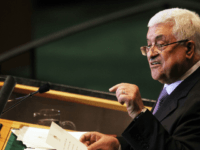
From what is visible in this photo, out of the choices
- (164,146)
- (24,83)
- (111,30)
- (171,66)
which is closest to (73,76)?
(111,30)

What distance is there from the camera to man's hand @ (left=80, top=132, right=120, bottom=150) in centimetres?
114

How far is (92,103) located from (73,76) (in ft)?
5.24

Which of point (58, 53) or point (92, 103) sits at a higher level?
point (58, 53)

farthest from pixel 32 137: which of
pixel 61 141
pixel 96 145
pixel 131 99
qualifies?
pixel 131 99

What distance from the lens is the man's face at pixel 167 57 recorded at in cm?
104

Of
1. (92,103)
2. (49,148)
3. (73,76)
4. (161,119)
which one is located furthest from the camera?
(73,76)

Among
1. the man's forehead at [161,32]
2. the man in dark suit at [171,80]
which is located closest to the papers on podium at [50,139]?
the man in dark suit at [171,80]

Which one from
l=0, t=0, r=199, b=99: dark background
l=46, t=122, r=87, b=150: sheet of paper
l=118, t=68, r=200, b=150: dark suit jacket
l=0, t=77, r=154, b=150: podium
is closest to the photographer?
l=118, t=68, r=200, b=150: dark suit jacket

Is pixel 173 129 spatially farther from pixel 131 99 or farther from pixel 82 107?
pixel 82 107

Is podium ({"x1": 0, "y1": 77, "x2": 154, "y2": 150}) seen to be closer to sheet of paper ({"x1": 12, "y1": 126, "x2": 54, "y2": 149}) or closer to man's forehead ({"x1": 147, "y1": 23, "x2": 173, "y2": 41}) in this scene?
sheet of paper ({"x1": 12, "y1": 126, "x2": 54, "y2": 149})

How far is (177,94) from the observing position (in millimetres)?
1029

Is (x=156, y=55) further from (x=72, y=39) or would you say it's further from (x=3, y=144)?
(x=72, y=39)

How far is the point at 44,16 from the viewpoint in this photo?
343 centimetres

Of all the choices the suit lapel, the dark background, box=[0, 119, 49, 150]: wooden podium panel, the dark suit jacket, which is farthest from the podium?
the dark background
